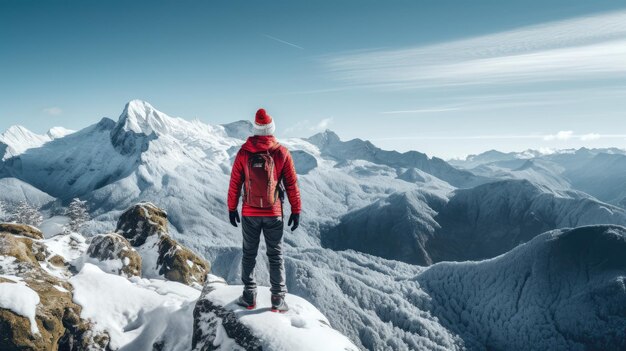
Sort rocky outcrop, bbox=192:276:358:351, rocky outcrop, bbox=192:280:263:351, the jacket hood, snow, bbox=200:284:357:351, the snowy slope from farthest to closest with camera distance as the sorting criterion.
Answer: the snowy slope → the jacket hood → rocky outcrop, bbox=192:280:263:351 → rocky outcrop, bbox=192:276:358:351 → snow, bbox=200:284:357:351

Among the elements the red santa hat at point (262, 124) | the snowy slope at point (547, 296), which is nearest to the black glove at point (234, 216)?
the red santa hat at point (262, 124)

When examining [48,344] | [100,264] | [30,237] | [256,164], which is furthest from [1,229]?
[256,164]

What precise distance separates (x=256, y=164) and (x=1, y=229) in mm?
17022

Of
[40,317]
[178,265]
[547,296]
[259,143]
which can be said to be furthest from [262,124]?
[547,296]

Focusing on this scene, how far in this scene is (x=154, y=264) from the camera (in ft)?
69.3

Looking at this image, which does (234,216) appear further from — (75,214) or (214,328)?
(75,214)

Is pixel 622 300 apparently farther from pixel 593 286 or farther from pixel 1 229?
pixel 1 229

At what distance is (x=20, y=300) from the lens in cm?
1151

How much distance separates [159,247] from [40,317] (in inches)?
412

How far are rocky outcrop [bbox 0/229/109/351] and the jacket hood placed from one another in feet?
28.7

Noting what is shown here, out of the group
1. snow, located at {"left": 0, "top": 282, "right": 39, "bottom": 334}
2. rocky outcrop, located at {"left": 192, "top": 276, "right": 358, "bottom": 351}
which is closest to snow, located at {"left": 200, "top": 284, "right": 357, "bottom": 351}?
rocky outcrop, located at {"left": 192, "top": 276, "right": 358, "bottom": 351}

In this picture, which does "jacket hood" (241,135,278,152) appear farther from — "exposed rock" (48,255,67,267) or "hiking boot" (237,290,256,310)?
"exposed rock" (48,255,67,267)

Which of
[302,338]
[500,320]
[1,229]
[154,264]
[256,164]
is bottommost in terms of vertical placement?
[500,320]

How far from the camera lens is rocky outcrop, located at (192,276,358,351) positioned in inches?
397
